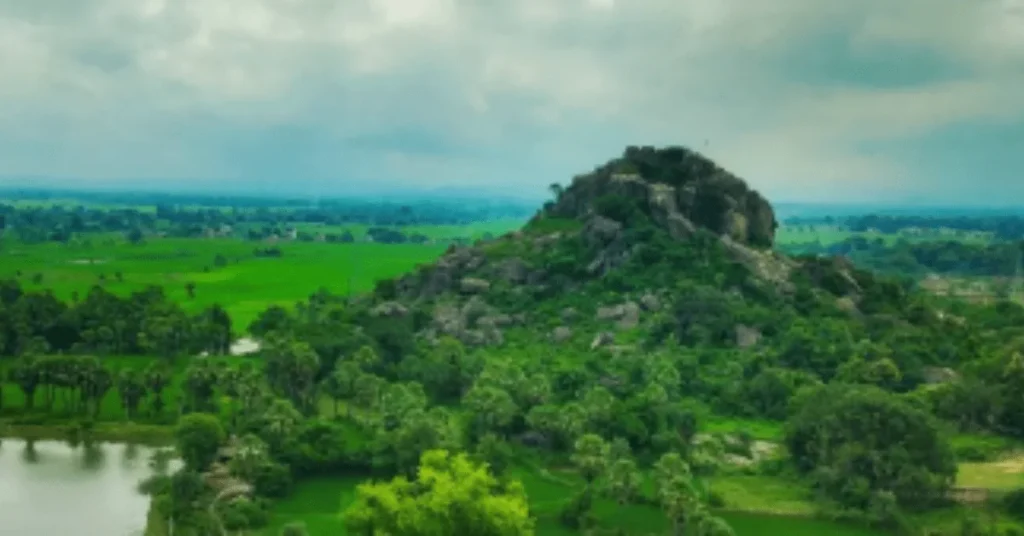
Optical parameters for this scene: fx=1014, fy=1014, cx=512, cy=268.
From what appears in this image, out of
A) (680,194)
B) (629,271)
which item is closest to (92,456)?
(629,271)

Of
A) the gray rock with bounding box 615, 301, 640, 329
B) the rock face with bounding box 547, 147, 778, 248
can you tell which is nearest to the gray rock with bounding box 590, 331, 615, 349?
the gray rock with bounding box 615, 301, 640, 329

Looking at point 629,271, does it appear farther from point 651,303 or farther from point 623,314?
point 623,314

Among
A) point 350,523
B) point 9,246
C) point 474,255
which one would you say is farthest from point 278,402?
point 9,246

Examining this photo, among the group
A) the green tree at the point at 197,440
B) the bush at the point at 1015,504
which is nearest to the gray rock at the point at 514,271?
the green tree at the point at 197,440

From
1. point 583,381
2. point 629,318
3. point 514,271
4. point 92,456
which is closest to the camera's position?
point 92,456

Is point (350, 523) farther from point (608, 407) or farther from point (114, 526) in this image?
point (608, 407)

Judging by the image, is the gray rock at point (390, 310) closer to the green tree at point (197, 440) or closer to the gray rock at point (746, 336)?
the gray rock at point (746, 336)
